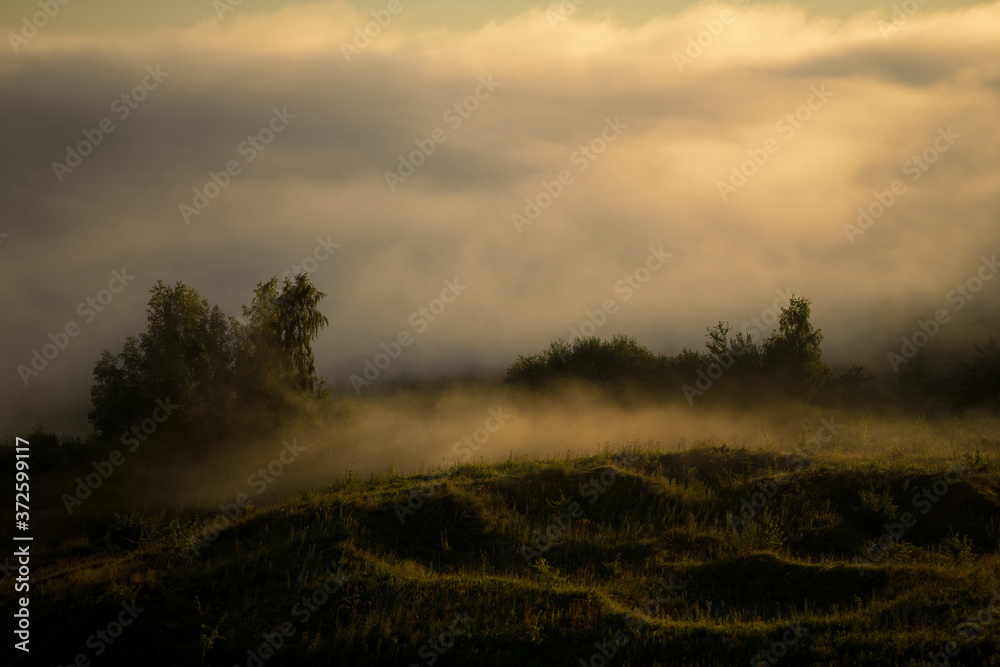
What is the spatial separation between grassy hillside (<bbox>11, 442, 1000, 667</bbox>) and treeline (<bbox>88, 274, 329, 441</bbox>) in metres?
13.5

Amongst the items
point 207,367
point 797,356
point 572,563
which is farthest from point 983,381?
point 207,367

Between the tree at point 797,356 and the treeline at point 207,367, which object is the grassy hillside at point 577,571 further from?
the tree at point 797,356

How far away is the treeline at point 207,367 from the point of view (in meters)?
39.8

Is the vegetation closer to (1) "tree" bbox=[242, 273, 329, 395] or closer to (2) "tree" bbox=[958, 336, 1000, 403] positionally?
(1) "tree" bbox=[242, 273, 329, 395]

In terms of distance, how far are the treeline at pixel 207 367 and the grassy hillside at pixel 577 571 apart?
13532mm

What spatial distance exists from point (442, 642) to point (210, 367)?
3157cm

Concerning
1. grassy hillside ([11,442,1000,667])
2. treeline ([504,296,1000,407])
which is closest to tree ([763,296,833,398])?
treeline ([504,296,1000,407])

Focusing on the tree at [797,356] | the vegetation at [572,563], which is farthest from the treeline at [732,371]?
the vegetation at [572,563]

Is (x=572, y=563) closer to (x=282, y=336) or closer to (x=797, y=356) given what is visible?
(x=282, y=336)

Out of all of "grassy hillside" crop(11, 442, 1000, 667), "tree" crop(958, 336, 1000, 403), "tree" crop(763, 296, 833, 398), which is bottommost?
"grassy hillside" crop(11, 442, 1000, 667)

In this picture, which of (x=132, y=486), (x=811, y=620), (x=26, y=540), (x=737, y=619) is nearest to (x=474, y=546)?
(x=737, y=619)

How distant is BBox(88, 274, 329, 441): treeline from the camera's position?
39.8 m

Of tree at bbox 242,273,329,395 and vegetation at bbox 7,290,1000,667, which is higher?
tree at bbox 242,273,329,395

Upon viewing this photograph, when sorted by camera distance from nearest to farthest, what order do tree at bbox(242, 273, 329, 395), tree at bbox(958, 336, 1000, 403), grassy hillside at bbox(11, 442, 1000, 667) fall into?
1. grassy hillside at bbox(11, 442, 1000, 667)
2. tree at bbox(242, 273, 329, 395)
3. tree at bbox(958, 336, 1000, 403)
